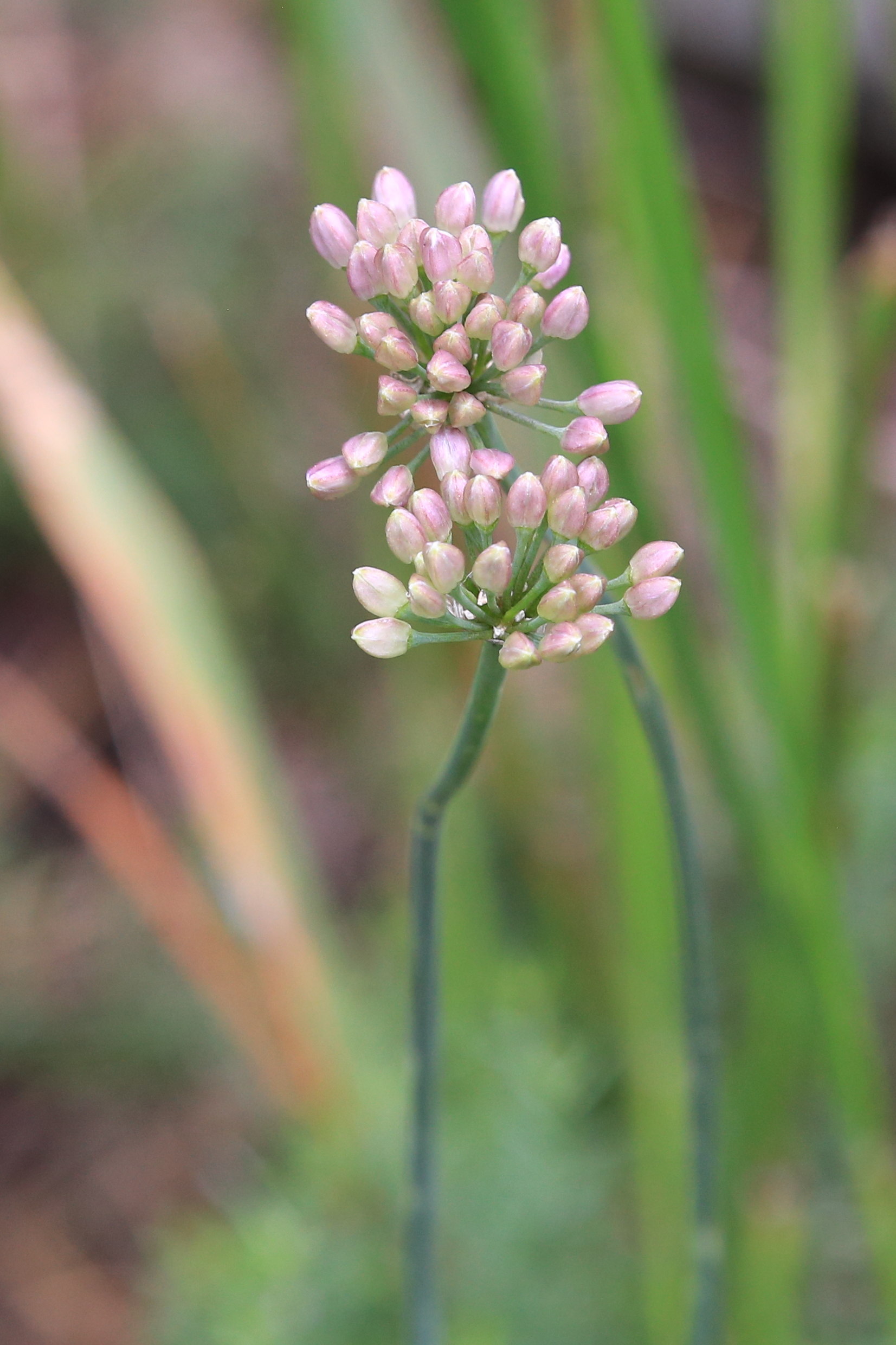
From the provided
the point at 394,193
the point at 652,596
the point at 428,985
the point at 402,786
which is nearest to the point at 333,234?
the point at 394,193

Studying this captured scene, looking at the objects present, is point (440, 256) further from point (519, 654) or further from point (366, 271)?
point (519, 654)

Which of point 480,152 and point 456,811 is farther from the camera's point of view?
point 480,152

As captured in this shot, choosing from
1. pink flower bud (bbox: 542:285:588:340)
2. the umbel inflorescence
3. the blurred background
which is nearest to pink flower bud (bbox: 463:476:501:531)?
the umbel inflorescence

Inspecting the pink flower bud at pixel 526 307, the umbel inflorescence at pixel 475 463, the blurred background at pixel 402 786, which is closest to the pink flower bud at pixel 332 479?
the umbel inflorescence at pixel 475 463

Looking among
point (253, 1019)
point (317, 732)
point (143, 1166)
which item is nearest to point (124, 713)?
point (317, 732)

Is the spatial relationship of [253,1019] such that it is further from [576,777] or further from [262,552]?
[262,552]

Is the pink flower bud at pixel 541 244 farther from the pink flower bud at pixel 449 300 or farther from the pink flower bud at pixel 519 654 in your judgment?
the pink flower bud at pixel 519 654
